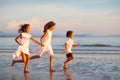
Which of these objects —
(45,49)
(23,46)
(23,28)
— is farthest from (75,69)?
(23,28)

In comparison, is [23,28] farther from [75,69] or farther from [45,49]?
[75,69]

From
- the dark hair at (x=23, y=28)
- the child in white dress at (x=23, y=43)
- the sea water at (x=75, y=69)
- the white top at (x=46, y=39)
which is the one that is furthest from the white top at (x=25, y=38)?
the sea water at (x=75, y=69)

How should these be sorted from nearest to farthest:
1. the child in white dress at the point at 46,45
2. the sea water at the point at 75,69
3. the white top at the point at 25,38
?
the sea water at the point at 75,69
the white top at the point at 25,38
the child in white dress at the point at 46,45

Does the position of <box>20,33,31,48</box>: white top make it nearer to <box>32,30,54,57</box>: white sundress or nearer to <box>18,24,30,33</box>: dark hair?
<box>18,24,30,33</box>: dark hair

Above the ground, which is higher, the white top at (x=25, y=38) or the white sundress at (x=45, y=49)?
the white top at (x=25, y=38)

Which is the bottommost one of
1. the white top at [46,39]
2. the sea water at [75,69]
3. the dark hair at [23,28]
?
the sea water at [75,69]

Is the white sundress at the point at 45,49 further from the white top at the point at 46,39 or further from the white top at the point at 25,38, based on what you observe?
the white top at the point at 25,38

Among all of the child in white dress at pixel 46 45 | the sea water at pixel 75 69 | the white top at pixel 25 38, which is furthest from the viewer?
the child in white dress at pixel 46 45

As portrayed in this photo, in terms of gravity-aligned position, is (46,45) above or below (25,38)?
below

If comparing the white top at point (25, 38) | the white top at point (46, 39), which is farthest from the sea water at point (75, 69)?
the white top at point (25, 38)

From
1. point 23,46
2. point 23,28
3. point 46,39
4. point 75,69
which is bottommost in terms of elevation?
point 75,69

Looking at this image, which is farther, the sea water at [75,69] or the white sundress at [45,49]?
the white sundress at [45,49]

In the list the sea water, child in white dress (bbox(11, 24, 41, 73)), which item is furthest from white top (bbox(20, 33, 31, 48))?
the sea water

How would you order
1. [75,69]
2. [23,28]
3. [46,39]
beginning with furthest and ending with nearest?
[75,69] → [46,39] → [23,28]
